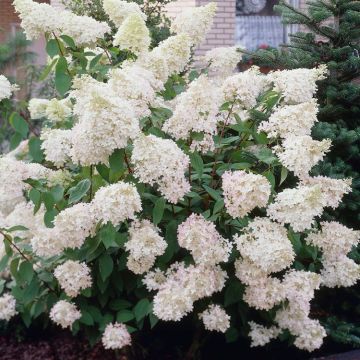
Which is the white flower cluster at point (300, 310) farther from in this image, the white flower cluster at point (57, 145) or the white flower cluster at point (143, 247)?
the white flower cluster at point (57, 145)

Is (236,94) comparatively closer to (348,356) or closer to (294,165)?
(294,165)

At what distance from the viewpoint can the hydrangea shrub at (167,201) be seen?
8.23 ft

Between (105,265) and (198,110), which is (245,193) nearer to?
(198,110)

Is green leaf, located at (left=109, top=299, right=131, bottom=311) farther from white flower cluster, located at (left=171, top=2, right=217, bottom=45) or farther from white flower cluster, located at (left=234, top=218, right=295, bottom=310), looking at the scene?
white flower cluster, located at (left=171, top=2, right=217, bottom=45)

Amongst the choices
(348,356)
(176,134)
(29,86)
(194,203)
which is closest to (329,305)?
(348,356)

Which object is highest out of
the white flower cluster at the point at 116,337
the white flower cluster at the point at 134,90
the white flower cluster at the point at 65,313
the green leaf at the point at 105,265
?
the white flower cluster at the point at 134,90

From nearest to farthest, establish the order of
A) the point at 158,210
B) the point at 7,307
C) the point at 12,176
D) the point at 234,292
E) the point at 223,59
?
the point at 158,210 → the point at 12,176 → the point at 234,292 → the point at 7,307 → the point at 223,59

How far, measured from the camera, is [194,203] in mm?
2908

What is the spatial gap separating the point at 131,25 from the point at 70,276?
49.5 inches

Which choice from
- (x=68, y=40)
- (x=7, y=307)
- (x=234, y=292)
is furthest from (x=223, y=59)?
(x=7, y=307)

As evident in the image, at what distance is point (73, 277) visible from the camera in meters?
2.76

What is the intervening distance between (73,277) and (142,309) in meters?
0.38

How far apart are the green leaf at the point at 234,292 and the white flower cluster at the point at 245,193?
1.62 feet

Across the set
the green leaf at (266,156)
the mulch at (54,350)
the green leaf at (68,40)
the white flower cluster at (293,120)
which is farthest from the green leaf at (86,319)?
the green leaf at (68,40)
